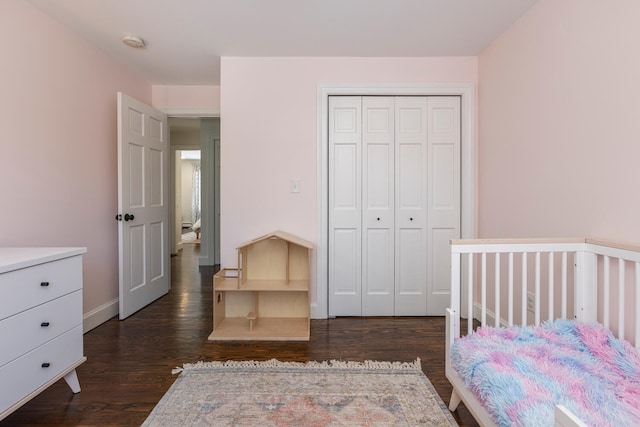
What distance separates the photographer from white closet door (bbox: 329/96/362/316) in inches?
106

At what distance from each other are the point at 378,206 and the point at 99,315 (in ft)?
7.91

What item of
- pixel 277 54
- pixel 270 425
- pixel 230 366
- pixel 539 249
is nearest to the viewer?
pixel 270 425

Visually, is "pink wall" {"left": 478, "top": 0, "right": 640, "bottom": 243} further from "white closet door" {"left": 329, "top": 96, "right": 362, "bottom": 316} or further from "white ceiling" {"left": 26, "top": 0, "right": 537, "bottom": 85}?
"white closet door" {"left": 329, "top": 96, "right": 362, "bottom": 316}

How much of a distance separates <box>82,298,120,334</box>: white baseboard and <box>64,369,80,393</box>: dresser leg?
2.87ft

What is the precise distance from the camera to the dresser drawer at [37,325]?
1.26 metres

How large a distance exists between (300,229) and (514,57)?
195cm

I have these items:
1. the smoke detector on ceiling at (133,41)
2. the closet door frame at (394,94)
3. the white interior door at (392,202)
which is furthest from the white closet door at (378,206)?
the smoke detector on ceiling at (133,41)

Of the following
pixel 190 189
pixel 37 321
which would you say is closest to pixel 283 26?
pixel 37 321

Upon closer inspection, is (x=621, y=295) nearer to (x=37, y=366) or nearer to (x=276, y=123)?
(x=276, y=123)

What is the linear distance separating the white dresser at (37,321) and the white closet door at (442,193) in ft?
7.96

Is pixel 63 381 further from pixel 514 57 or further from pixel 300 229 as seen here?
pixel 514 57

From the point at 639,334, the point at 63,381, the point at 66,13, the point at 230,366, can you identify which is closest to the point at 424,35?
the point at 639,334

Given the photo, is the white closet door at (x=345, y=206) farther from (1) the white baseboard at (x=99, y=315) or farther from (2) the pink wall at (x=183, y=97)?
(1) the white baseboard at (x=99, y=315)

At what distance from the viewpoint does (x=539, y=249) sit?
152 centimetres
